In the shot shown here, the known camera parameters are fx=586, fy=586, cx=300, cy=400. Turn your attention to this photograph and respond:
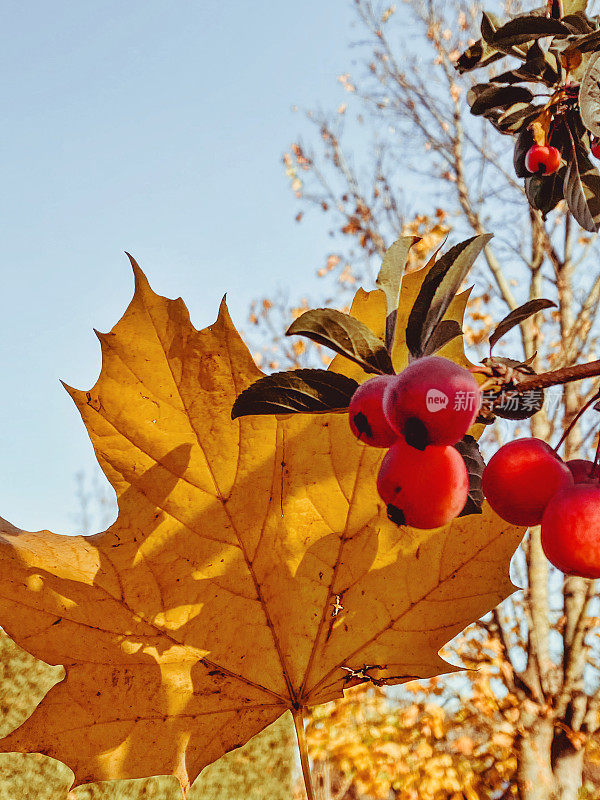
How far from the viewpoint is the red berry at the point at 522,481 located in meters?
0.51

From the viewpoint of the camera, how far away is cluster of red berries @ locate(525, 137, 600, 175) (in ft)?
3.40

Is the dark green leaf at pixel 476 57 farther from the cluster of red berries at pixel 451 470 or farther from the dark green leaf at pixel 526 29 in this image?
the cluster of red berries at pixel 451 470

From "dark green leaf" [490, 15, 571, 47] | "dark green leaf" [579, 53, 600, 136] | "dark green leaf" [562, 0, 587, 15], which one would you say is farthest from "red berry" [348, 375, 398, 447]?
"dark green leaf" [562, 0, 587, 15]

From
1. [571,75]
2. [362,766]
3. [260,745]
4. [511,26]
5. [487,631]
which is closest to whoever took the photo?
[511,26]

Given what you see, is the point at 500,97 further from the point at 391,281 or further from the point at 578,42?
the point at 391,281

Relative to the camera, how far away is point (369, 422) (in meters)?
0.47

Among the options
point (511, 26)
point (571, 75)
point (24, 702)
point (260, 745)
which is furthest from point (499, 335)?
point (260, 745)

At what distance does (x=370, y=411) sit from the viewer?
0.47 meters

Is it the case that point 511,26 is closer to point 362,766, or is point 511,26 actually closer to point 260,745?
point 260,745

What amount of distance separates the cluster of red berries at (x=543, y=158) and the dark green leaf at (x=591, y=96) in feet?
0.65

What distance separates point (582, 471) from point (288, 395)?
0.97ft

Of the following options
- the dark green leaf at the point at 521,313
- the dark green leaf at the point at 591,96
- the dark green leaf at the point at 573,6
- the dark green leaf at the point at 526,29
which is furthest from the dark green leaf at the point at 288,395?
the dark green leaf at the point at 573,6

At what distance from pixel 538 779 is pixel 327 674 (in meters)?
4.39

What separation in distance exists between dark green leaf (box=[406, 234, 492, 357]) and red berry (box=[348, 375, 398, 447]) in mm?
61
